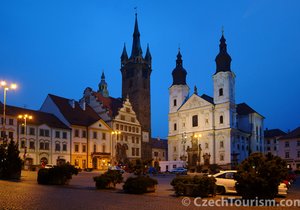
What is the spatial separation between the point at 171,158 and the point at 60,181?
6265cm

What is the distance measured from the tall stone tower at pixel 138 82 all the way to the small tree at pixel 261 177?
7200cm

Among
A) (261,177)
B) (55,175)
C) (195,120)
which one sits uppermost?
(195,120)

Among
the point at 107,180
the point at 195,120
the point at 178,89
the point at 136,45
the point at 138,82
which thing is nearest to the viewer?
the point at 107,180

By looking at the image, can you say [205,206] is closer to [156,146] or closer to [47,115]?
[47,115]

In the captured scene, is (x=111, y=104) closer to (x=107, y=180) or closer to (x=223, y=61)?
(x=223, y=61)

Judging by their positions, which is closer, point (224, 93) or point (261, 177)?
point (261, 177)

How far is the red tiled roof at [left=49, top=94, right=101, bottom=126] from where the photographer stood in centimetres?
6806

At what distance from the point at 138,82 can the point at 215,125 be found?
88.9 ft

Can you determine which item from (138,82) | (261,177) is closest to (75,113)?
(138,82)

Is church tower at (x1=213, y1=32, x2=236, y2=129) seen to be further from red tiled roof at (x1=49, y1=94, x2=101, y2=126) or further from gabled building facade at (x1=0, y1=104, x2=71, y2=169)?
gabled building facade at (x1=0, y1=104, x2=71, y2=169)

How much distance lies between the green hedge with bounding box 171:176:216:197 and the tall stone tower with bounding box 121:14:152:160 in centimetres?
6906

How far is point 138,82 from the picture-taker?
98.0 m

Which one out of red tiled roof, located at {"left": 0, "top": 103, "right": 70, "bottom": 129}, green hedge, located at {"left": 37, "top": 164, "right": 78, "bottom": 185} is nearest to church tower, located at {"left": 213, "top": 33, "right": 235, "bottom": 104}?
red tiled roof, located at {"left": 0, "top": 103, "right": 70, "bottom": 129}

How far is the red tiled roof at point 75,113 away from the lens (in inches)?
2680
